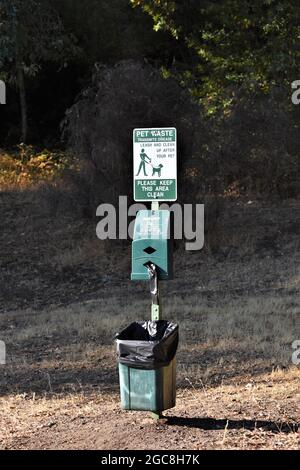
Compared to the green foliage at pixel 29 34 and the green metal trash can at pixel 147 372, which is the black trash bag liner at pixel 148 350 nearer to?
the green metal trash can at pixel 147 372

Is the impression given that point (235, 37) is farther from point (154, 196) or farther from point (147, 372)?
point (147, 372)

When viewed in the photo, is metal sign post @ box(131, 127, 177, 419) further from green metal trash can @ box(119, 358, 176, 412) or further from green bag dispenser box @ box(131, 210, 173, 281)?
green metal trash can @ box(119, 358, 176, 412)

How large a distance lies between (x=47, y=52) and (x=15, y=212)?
3.88m

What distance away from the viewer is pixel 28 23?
1839 centimetres

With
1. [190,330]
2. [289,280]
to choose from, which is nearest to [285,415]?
[190,330]

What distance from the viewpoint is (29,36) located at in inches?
725

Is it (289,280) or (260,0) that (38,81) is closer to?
(260,0)

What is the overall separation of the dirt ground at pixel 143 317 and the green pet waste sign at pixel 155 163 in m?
1.71

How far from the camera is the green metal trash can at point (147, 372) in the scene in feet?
18.7

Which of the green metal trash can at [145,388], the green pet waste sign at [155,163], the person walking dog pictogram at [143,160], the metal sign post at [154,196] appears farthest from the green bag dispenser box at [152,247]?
the green metal trash can at [145,388]

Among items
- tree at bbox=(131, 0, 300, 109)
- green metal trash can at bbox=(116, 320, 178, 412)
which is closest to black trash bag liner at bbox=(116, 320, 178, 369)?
green metal trash can at bbox=(116, 320, 178, 412)

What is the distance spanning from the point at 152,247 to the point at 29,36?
1356 cm

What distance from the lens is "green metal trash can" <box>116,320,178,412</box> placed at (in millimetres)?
5711

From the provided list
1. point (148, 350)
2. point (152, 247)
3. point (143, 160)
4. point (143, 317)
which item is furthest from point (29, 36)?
point (148, 350)
